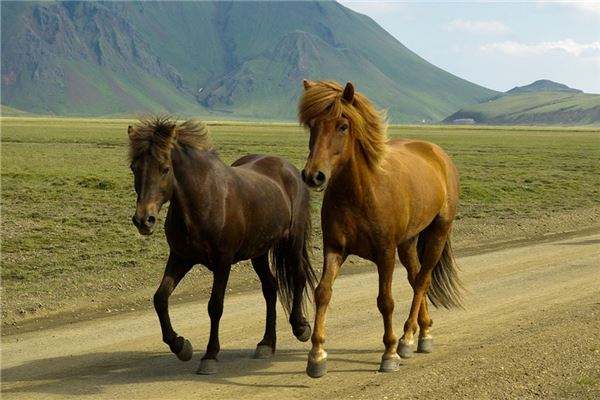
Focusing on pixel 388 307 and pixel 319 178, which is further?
pixel 388 307

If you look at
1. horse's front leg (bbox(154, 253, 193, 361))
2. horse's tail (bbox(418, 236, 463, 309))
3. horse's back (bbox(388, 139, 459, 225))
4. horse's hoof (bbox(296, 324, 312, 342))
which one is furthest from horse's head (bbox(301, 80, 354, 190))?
horse's tail (bbox(418, 236, 463, 309))

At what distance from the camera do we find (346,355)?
9641 mm

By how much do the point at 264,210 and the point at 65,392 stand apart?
9.95ft

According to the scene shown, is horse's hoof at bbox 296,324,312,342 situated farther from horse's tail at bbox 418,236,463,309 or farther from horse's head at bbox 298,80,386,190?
horse's head at bbox 298,80,386,190

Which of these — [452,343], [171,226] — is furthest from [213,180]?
[452,343]

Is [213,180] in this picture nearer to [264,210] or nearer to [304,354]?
[264,210]

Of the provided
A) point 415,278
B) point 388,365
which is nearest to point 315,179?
point 388,365

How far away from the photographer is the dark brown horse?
8578 millimetres

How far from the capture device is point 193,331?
10930 mm

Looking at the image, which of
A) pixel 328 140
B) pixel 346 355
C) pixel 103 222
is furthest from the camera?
pixel 103 222

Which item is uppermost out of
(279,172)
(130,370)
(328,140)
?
(328,140)

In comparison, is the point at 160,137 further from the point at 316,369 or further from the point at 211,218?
the point at 316,369

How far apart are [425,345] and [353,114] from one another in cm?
297

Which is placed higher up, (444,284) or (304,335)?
(444,284)
